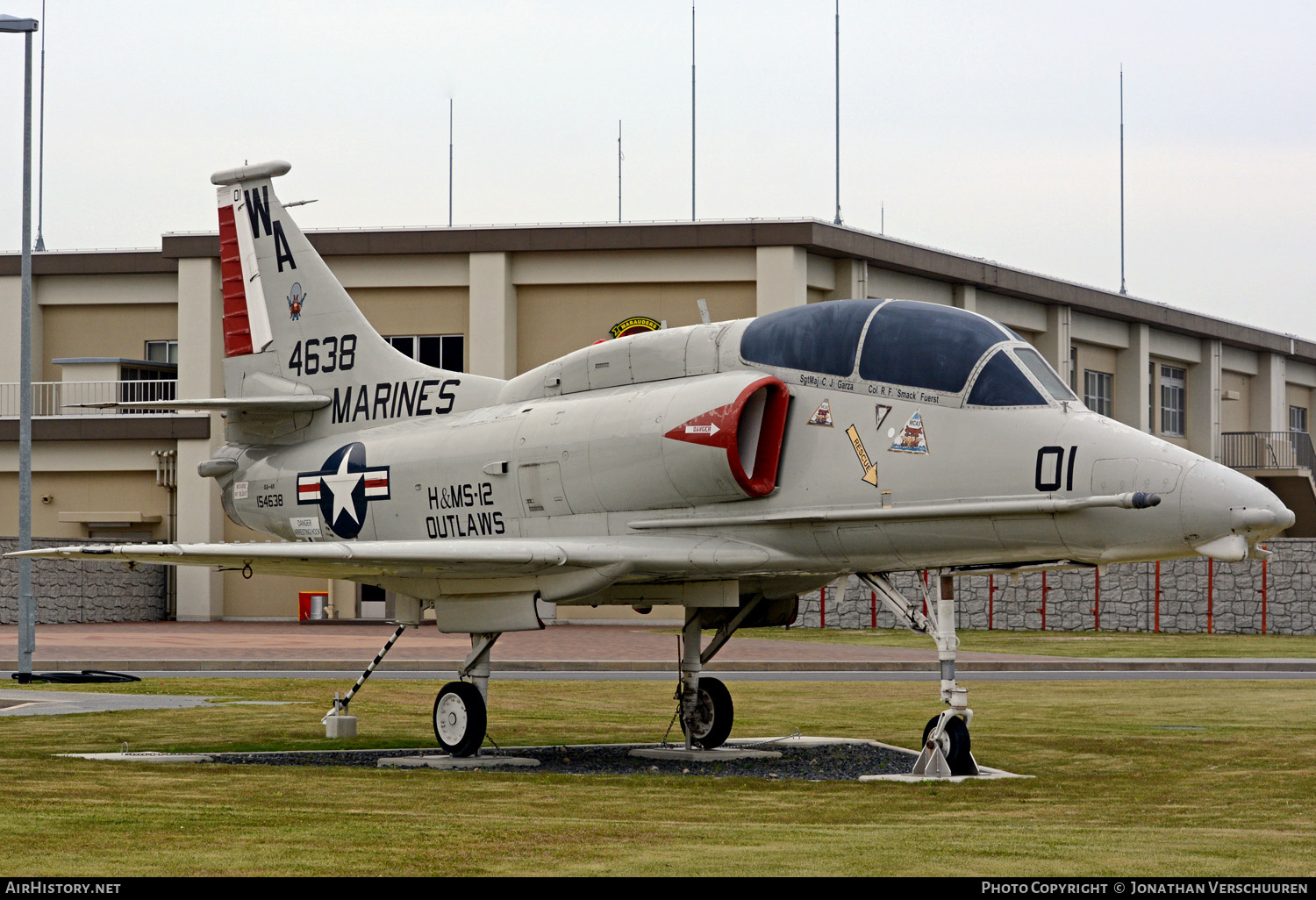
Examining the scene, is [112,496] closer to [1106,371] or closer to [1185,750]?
[1106,371]

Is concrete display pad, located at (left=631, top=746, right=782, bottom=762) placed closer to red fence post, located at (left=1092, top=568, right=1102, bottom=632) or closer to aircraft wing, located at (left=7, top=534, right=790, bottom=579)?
aircraft wing, located at (left=7, top=534, right=790, bottom=579)

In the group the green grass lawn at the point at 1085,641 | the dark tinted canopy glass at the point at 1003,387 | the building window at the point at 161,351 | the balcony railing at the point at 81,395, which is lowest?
the green grass lawn at the point at 1085,641

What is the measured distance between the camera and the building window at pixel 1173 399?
2291 inches

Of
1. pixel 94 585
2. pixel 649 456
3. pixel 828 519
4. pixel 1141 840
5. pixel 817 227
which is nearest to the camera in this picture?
pixel 1141 840

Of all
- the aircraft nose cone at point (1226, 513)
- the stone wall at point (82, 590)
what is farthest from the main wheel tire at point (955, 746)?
the stone wall at point (82, 590)

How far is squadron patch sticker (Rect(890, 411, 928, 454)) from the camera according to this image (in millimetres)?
12531

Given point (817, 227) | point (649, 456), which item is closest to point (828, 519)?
point (649, 456)

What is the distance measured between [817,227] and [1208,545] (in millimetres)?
30098

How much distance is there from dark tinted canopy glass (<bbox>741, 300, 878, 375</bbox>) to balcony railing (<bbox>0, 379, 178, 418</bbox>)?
33562 millimetres

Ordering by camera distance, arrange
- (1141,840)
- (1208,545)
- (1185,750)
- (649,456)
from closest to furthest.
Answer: (1141,840) < (1208,545) < (649,456) < (1185,750)

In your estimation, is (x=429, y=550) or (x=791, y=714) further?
(x=791, y=714)

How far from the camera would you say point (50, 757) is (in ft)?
45.9

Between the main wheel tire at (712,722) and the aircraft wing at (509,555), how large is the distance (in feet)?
7.48

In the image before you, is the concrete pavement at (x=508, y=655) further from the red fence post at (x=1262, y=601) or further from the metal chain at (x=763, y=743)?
the metal chain at (x=763, y=743)
